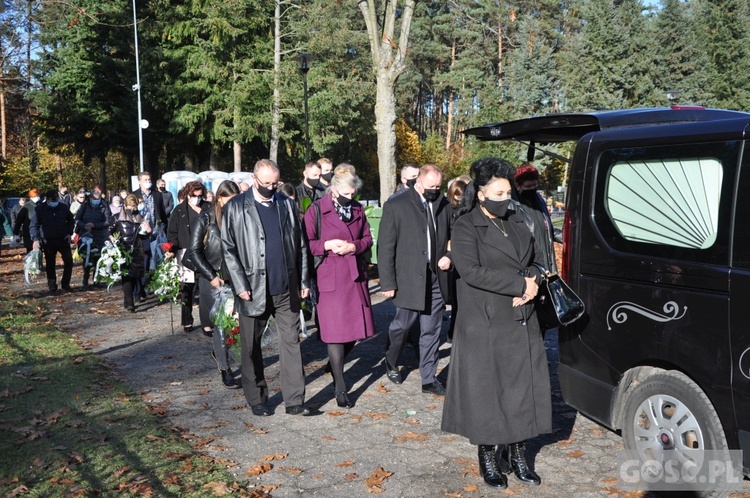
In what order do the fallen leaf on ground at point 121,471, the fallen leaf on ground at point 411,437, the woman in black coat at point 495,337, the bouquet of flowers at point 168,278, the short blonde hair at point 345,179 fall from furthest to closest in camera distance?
the bouquet of flowers at point 168,278
the short blonde hair at point 345,179
the fallen leaf on ground at point 411,437
the fallen leaf on ground at point 121,471
the woman in black coat at point 495,337

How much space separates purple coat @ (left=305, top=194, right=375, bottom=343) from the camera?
21.9 ft

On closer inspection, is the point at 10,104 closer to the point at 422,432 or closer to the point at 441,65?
the point at 441,65

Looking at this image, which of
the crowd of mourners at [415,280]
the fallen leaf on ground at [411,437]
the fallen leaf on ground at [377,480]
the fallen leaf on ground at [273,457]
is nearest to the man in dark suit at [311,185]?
the crowd of mourners at [415,280]

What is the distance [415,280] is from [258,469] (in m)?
2.56

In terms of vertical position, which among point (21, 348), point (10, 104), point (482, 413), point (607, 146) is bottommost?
point (21, 348)

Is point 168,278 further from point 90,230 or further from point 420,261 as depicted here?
point 90,230

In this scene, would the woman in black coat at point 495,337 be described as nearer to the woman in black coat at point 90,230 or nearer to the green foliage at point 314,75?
the woman in black coat at point 90,230

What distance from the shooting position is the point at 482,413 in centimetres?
462

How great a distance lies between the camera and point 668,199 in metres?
4.47

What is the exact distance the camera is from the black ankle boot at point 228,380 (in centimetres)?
735

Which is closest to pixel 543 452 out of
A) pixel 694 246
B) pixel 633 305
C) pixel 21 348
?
pixel 633 305

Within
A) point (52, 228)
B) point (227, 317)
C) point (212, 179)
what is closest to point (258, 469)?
point (227, 317)

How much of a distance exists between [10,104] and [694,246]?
61.6 metres

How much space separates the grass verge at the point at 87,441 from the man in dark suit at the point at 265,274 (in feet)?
3.03
